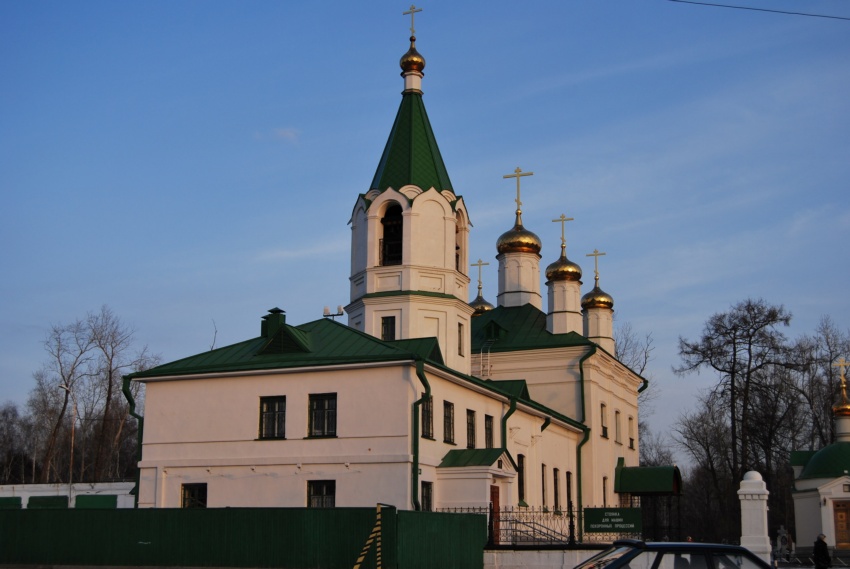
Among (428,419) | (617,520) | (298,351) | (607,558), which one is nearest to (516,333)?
(617,520)

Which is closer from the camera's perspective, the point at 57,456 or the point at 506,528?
the point at 506,528

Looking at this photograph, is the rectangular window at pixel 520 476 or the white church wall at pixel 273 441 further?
the rectangular window at pixel 520 476

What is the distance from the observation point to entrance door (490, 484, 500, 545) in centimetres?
2454

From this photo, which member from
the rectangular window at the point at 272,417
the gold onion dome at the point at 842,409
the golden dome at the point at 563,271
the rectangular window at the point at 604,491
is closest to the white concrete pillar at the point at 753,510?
the rectangular window at the point at 272,417

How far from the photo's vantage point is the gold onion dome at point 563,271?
136ft

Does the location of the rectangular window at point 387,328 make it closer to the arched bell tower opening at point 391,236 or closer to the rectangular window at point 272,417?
the arched bell tower opening at point 391,236

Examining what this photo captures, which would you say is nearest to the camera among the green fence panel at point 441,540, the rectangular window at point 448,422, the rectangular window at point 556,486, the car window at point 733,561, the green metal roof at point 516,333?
the car window at point 733,561

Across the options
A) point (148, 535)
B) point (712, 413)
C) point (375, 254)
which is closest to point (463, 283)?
point (375, 254)

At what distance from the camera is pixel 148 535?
20.3 m

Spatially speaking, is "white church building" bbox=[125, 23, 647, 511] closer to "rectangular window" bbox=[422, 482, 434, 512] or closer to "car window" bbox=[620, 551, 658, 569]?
"rectangular window" bbox=[422, 482, 434, 512]

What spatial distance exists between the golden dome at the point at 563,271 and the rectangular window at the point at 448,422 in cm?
1599

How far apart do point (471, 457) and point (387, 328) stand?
562 cm

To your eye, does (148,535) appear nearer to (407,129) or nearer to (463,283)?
(463,283)

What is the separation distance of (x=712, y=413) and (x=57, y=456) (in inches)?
1542
